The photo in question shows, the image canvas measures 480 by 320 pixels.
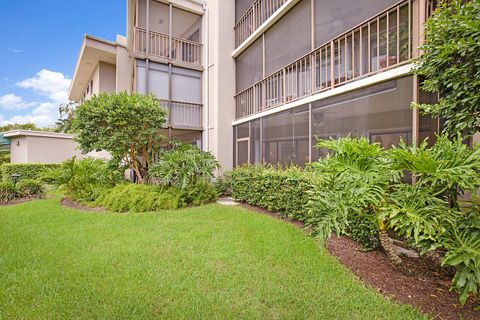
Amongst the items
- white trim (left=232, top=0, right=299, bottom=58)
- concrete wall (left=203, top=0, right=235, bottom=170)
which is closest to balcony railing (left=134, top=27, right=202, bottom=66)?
concrete wall (left=203, top=0, right=235, bottom=170)

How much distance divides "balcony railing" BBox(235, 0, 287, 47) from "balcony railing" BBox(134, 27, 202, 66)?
2.10m

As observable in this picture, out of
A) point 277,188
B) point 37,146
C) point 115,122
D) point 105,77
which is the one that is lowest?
point 277,188

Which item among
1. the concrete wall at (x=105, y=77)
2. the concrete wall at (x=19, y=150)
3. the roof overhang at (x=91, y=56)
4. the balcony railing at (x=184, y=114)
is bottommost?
the concrete wall at (x=19, y=150)

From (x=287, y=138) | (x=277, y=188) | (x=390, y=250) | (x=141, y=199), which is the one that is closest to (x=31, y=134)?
(x=141, y=199)

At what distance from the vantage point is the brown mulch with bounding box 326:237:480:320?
2707mm

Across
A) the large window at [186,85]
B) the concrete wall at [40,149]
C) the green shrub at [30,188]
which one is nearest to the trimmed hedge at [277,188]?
the large window at [186,85]

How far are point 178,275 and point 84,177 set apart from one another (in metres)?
7.52

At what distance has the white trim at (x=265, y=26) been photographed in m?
7.78

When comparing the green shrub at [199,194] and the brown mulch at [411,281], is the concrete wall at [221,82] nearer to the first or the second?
the green shrub at [199,194]

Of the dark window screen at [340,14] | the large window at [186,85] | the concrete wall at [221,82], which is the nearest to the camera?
the dark window screen at [340,14]

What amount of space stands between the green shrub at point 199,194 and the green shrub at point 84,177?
10.1 ft

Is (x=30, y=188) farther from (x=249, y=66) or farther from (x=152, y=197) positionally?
(x=249, y=66)

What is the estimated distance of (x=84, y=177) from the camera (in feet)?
29.8

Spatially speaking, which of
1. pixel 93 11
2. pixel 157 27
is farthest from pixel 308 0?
pixel 93 11
